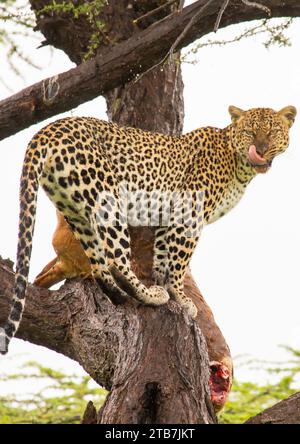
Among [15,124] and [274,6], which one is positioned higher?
[274,6]

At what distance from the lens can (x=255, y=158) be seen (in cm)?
945

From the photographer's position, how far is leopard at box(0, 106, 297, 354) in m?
8.43

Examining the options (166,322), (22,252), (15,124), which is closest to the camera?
(22,252)

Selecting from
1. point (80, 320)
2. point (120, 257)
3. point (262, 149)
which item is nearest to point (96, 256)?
point (120, 257)

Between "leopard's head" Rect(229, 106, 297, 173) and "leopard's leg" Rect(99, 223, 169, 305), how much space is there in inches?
60.0

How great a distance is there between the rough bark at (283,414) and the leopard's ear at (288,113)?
3.21 metres

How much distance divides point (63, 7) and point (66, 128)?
1.79 metres

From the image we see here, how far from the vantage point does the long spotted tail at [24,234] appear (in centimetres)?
771

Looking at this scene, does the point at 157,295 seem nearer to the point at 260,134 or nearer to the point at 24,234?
the point at 24,234

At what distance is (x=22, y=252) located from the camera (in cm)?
799

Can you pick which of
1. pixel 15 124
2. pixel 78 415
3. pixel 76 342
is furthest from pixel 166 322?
pixel 78 415

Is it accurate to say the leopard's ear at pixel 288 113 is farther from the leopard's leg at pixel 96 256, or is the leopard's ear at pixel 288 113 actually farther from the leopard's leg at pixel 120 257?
the leopard's leg at pixel 96 256
